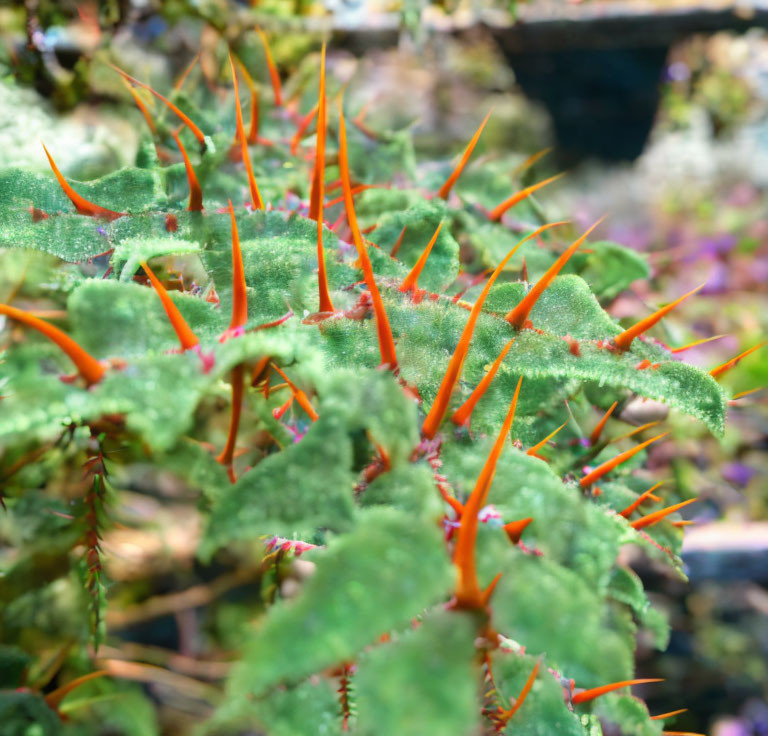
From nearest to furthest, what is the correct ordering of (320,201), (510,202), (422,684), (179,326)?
1. (422,684)
2. (179,326)
3. (320,201)
4. (510,202)

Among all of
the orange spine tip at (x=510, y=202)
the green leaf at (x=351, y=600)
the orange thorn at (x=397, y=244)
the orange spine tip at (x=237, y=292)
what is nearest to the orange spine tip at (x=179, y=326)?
the orange spine tip at (x=237, y=292)

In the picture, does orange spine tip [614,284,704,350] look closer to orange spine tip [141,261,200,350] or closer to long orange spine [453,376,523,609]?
long orange spine [453,376,523,609]

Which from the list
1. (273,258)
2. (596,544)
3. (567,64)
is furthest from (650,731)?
(567,64)

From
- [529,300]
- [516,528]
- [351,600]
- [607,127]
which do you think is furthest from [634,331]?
[607,127]

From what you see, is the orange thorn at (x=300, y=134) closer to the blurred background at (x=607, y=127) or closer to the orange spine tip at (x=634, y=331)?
the blurred background at (x=607, y=127)

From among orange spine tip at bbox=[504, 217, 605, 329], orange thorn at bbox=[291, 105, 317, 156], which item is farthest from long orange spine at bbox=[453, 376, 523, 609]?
orange thorn at bbox=[291, 105, 317, 156]

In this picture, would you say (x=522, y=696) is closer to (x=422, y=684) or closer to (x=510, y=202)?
(x=422, y=684)
